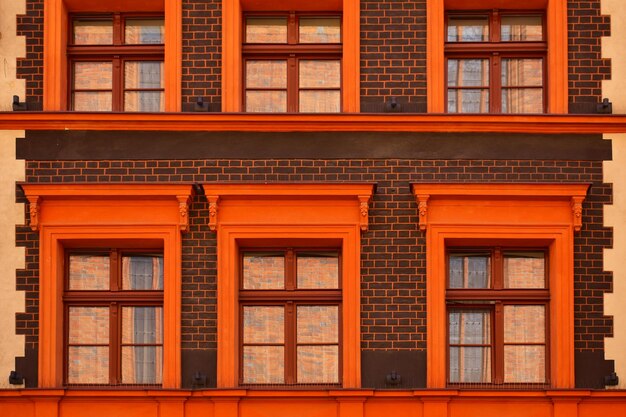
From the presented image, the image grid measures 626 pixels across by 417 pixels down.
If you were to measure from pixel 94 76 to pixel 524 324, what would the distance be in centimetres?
643

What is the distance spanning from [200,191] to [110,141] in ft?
4.35

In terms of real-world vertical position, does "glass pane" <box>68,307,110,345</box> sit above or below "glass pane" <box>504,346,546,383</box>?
above

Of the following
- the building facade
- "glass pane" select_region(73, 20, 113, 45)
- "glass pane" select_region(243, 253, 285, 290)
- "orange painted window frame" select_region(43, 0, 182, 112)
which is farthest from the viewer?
"glass pane" select_region(73, 20, 113, 45)

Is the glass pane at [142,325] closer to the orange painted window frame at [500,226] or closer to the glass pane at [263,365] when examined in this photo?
the glass pane at [263,365]

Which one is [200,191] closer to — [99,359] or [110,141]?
[110,141]

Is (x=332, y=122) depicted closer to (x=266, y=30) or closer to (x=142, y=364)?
(x=266, y=30)

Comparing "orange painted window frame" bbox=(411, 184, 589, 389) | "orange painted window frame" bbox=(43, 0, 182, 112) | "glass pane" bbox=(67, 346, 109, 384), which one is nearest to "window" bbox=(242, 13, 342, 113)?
"orange painted window frame" bbox=(43, 0, 182, 112)

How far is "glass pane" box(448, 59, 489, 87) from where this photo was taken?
16906 millimetres

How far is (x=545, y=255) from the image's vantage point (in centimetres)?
1659

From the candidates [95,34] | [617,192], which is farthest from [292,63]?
[617,192]

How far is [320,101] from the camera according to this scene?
55.5 ft

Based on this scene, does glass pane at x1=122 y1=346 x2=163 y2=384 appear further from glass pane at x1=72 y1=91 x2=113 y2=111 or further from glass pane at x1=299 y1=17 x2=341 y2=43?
glass pane at x1=299 y1=17 x2=341 y2=43

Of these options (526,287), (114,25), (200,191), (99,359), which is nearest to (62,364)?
(99,359)

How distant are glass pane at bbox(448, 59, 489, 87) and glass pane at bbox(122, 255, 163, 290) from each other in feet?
14.6
